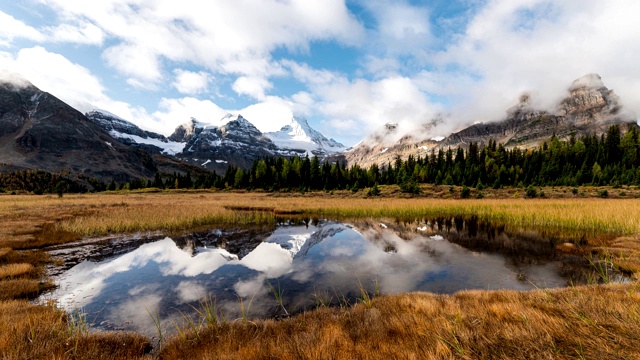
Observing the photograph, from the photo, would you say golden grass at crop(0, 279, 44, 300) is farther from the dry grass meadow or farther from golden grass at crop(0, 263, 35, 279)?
golden grass at crop(0, 263, 35, 279)

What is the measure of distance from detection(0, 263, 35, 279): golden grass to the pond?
918mm

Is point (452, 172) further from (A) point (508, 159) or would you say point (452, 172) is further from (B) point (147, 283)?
(B) point (147, 283)

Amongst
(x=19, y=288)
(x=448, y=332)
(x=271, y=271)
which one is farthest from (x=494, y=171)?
(x=19, y=288)

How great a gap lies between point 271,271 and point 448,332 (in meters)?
8.96

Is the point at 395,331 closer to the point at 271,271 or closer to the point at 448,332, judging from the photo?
the point at 448,332

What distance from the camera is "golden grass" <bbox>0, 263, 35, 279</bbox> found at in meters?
10.1

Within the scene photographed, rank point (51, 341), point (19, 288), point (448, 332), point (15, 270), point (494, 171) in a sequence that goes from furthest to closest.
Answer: point (494, 171), point (15, 270), point (19, 288), point (51, 341), point (448, 332)

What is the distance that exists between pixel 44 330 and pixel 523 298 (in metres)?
11.3

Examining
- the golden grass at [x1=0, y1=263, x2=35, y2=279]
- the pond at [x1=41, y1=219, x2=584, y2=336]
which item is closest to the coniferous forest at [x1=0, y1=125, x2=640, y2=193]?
the pond at [x1=41, y1=219, x2=584, y2=336]

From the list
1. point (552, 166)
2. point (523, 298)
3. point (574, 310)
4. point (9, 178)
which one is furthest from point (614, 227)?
point (9, 178)

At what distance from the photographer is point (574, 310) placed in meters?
5.52

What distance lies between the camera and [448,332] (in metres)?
5.06

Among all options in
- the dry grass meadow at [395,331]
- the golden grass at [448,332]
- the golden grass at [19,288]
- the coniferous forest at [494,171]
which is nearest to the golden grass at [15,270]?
the dry grass meadow at [395,331]

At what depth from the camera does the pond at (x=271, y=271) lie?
878 cm
